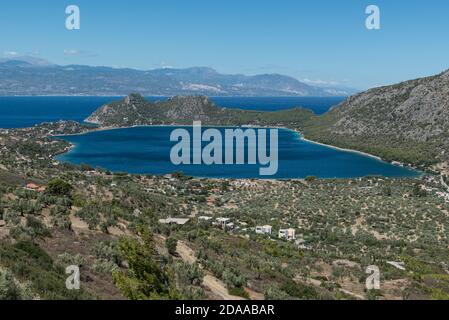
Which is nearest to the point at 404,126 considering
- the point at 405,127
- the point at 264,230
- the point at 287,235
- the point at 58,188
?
the point at 405,127

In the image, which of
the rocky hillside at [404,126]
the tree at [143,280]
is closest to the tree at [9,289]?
the tree at [143,280]

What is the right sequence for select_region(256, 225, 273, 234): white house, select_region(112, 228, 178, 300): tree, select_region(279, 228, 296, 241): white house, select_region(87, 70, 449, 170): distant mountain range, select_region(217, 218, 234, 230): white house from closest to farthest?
select_region(112, 228, 178, 300): tree, select_region(279, 228, 296, 241): white house, select_region(256, 225, 273, 234): white house, select_region(217, 218, 234, 230): white house, select_region(87, 70, 449, 170): distant mountain range

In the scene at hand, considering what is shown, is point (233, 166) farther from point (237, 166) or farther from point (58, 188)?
point (58, 188)

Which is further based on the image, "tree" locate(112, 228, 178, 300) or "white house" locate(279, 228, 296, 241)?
"white house" locate(279, 228, 296, 241)

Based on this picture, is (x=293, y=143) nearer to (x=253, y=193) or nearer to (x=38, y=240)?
(x=253, y=193)

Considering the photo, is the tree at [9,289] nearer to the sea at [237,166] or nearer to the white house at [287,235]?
the white house at [287,235]

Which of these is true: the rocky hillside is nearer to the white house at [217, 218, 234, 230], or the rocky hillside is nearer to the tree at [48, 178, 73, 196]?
the white house at [217, 218, 234, 230]

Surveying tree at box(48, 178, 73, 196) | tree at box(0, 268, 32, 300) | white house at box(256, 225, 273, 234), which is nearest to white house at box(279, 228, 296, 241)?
white house at box(256, 225, 273, 234)

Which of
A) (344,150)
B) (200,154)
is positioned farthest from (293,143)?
(200,154)
